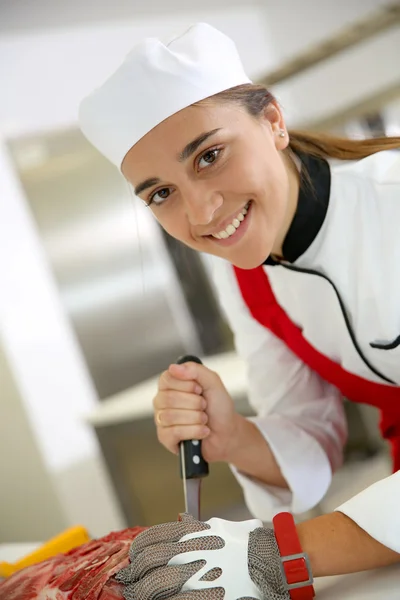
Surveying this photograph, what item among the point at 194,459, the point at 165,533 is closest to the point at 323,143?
the point at 194,459

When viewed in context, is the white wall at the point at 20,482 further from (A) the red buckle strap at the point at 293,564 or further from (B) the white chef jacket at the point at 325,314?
(A) the red buckle strap at the point at 293,564

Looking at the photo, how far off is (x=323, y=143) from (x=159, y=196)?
28cm

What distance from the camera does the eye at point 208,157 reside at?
826mm

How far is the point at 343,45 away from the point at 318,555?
1.36m

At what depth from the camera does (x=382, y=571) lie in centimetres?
70

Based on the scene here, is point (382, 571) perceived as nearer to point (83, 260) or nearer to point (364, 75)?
point (83, 260)

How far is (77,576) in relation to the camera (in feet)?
2.27

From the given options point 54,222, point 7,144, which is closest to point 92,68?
point 7,144

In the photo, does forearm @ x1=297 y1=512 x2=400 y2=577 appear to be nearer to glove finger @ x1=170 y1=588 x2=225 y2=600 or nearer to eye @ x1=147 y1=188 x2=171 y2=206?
glove finger @ x1=170 y1=588 x2=225 y2=600

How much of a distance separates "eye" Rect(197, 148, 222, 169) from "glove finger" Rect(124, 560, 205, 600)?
17.1 inches

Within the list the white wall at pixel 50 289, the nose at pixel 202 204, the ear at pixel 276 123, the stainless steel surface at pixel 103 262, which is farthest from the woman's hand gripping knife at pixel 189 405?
the stainless steel surface at pixel 103 262

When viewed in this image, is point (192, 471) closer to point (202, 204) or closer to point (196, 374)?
point (196, 374)

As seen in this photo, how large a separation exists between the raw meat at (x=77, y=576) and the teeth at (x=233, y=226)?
1.20 ft

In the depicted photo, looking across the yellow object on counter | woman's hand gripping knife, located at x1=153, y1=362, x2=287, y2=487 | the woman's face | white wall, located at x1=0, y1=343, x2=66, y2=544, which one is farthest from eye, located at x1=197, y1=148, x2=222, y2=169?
white wall, located at x1=0, y1=343, x2=66, y2=544
